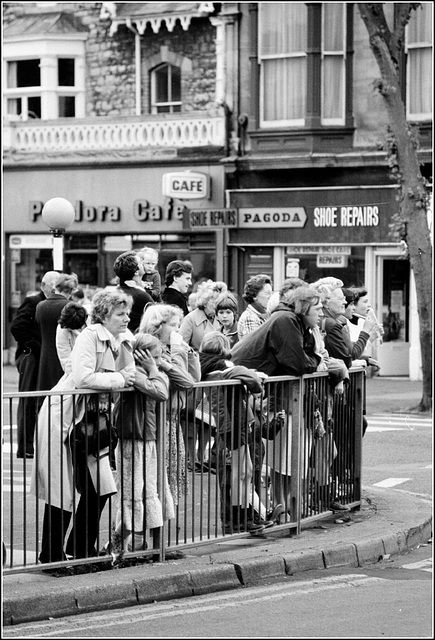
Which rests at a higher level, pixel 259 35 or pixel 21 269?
pixel 259 35

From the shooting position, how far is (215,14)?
2747 cm

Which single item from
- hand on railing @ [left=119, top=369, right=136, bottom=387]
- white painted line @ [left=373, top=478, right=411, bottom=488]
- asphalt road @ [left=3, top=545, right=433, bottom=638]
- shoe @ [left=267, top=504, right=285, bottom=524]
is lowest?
asphalt road @ [left=3, top=545, right=433, bottom=638]

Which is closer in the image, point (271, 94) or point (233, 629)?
point (233, 629)

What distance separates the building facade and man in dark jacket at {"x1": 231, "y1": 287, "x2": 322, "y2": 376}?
1488 centimetres

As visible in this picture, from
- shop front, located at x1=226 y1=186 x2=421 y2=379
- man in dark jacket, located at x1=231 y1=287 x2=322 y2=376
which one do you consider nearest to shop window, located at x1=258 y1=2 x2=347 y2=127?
shop front, located at x1=226 y1=186 x2=421 y2=379

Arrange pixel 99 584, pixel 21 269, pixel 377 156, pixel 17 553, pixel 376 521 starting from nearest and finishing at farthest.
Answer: pixel 99 584, pixel 17 553, pixel 376 521, pixel 377 156, pixel 21 269

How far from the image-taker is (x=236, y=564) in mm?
8273

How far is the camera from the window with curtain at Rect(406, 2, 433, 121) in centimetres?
2464

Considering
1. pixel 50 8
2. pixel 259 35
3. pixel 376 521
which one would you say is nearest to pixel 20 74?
pixel 50 8

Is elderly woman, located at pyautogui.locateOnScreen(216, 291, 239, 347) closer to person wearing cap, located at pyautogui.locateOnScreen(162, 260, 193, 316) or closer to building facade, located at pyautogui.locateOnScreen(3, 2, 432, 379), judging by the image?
person wearing cap, located at pyautogui.locateOnScreen(162, 260, 193, 316)

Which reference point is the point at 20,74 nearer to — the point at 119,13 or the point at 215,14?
the point at 119,13

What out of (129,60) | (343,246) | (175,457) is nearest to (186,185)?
(343,246)

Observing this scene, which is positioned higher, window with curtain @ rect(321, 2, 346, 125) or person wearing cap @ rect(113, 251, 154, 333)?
window with curtain @ rect(321, 2, 346, 125)

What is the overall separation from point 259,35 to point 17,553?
20.0 m
